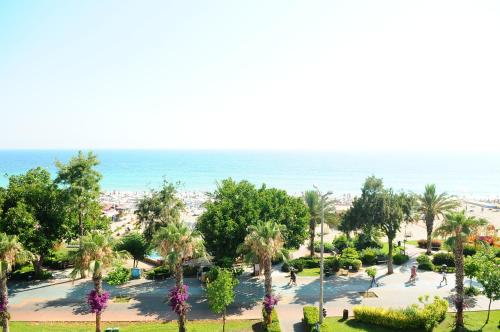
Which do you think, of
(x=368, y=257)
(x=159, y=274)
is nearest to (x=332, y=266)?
(x=368, y=257)

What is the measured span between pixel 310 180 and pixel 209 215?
152 meters

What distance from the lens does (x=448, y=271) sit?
127ft

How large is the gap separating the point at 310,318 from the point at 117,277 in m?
18.1

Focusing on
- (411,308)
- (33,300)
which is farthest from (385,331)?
(33,300)

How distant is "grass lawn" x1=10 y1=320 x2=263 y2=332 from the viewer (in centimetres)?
2598

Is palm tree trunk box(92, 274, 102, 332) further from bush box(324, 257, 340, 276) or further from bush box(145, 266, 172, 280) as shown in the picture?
bush box(324, 257, 340, 276)

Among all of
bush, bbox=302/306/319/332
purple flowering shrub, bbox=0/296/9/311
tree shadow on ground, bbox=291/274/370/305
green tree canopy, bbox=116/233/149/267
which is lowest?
tree shadow on ground, bbox=291/274/370/305

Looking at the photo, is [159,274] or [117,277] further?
[159,274]

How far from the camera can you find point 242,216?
113 feet

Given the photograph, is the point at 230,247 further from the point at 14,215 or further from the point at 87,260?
the point at 14,215

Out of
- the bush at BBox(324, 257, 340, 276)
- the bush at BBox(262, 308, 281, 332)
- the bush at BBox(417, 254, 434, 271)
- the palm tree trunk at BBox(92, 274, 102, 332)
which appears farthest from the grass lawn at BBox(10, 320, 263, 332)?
the bush at BBox(417, 254, 434, 271)

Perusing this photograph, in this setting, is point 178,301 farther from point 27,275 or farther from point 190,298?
point 27,275

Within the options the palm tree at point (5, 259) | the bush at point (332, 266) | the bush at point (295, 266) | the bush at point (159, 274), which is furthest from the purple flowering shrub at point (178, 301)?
the bush at point (332, 266)

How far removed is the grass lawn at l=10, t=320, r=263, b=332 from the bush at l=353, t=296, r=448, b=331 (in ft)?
24.3
